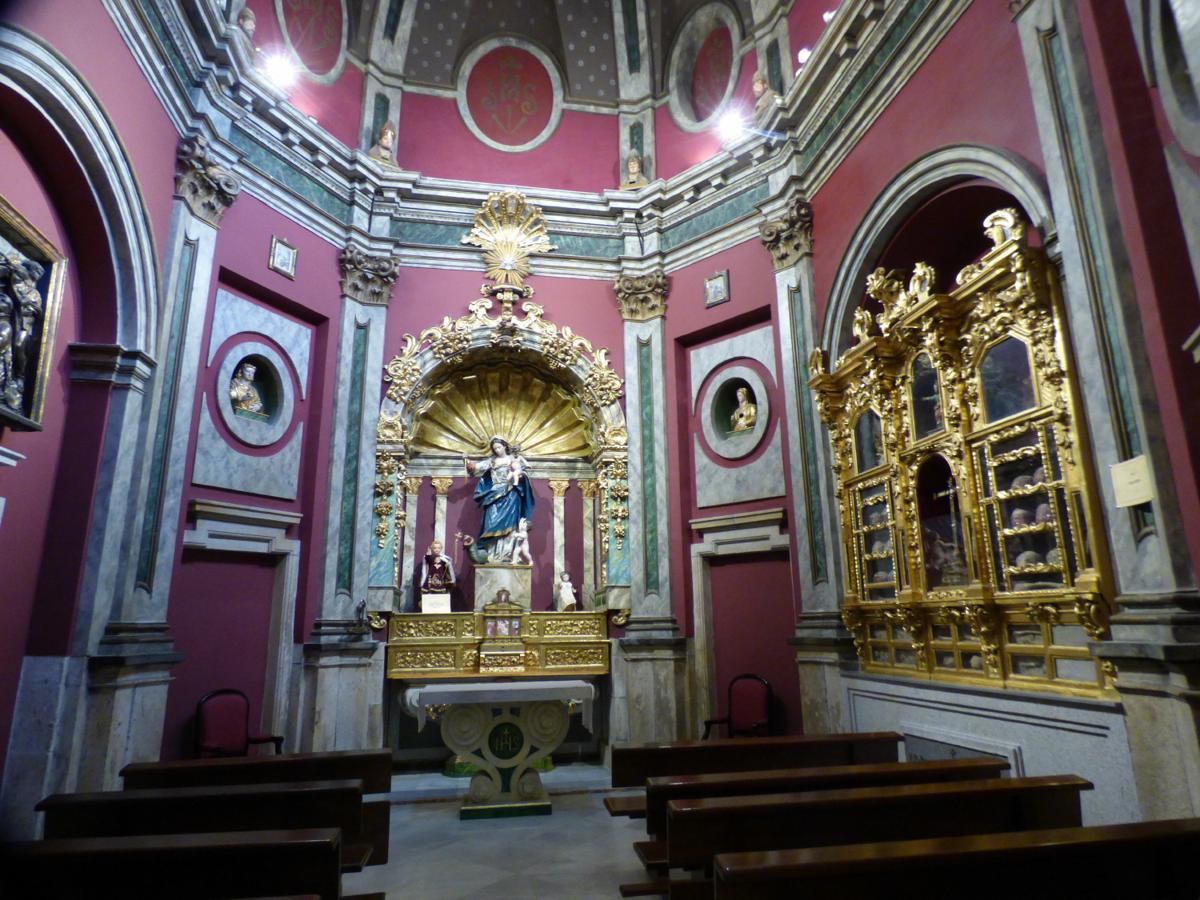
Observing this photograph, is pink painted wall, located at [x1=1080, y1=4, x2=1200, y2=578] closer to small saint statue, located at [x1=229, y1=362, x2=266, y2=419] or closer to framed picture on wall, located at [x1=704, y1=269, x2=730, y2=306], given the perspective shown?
framed picture on wall, located at [x1=704, y1=269, x2=730, y2=306]

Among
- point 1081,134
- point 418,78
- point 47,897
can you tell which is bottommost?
point 47,897

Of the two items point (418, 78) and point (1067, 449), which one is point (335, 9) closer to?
point (418, 78)

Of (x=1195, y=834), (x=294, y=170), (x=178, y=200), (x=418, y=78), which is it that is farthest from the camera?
(x=418, y=78)

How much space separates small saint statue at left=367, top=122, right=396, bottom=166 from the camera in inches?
350

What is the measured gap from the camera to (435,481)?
8.98 m

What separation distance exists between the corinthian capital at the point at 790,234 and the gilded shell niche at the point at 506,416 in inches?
115

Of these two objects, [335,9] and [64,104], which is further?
[335,9]

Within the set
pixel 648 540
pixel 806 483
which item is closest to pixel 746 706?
pixel 648 540

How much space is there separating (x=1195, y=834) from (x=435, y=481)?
25.3 ft

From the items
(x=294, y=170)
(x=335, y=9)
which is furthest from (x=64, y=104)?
(x=335, y=9)

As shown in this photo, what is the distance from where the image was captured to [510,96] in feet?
32.8

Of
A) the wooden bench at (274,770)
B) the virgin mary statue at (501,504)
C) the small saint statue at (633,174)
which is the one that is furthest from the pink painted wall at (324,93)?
the wooden bench at (274,770)

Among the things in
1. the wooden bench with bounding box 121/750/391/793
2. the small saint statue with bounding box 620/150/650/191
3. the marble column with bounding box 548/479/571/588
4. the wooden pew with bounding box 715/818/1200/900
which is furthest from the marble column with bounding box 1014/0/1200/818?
the marble column with bounding box 548/479/571/588

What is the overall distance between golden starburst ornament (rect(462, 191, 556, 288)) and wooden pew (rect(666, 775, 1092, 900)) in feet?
23.4
